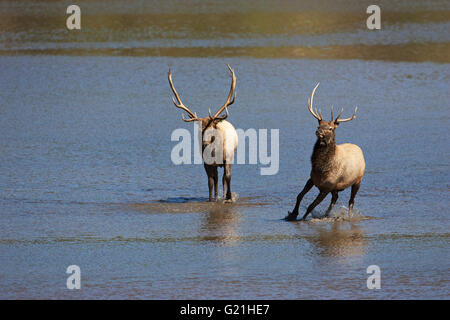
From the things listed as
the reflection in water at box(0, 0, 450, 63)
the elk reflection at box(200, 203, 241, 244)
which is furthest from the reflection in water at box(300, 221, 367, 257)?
the reflection in water at box(0, 0, 450, 63)

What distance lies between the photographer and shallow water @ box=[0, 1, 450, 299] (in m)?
10.2

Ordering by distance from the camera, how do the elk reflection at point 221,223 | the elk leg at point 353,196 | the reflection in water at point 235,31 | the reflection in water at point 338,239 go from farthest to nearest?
the reflection in water at point 235,31, the elk leg at point 353,196, the elk reflection at point 221,223, the reflection in water at point 338,239

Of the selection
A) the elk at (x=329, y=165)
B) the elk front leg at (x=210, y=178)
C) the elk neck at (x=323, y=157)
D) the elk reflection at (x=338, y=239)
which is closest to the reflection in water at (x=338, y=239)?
the elk reflection at (x=338, y=239)

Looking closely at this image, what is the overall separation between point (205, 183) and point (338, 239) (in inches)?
142

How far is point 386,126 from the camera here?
18.8m

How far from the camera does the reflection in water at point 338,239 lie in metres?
11.0

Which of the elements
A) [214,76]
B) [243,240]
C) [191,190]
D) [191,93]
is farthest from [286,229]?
[214,76]

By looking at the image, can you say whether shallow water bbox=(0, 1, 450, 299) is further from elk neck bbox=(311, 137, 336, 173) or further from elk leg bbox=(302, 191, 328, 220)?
elk neck bbox=(311, 137, 336, 173)

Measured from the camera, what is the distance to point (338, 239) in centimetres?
1152

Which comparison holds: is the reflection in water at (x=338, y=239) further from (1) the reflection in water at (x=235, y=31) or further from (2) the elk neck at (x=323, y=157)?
(1) the reflection in water at (x=235, y=31)

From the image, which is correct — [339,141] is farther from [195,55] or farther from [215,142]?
[195,55]

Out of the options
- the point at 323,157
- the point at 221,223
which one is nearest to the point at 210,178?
the point at 221,223

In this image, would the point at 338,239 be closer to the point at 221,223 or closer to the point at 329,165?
the point at 329,165
